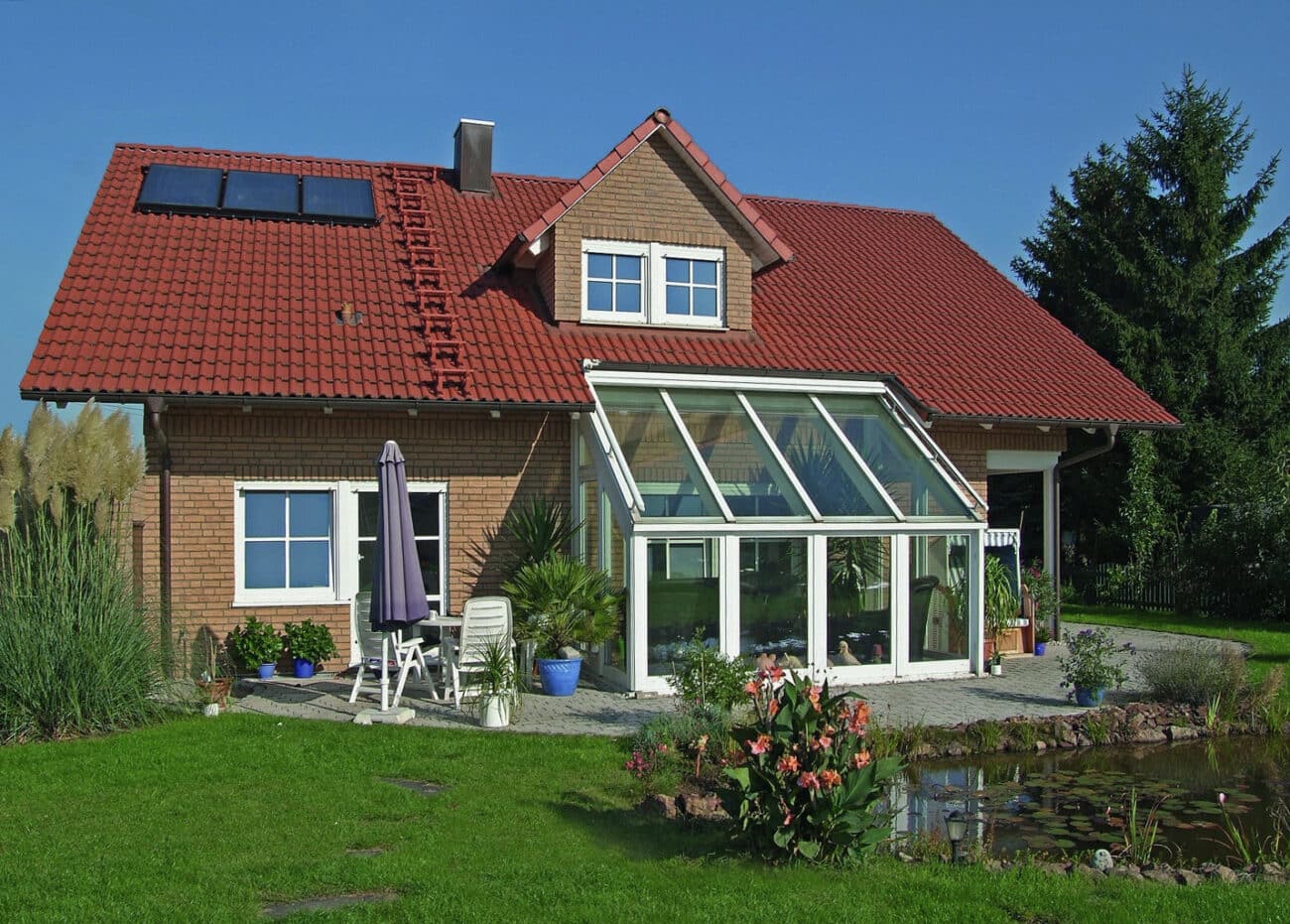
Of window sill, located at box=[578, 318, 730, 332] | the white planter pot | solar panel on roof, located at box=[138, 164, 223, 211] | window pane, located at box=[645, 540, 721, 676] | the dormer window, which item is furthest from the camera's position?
solar panel on roof, located at box=[138, 164, 223, 211]

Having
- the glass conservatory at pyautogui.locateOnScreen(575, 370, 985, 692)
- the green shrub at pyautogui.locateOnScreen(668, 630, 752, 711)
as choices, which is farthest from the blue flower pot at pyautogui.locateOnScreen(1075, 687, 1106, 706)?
the green shrub at pyautogui.locateOnScreen(668, 630, 752, 711)

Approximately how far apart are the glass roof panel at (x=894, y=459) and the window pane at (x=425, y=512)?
16.5 feet

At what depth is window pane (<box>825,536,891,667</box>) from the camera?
12875 millimetres

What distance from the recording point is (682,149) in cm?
1584

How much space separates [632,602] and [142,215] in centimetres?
902

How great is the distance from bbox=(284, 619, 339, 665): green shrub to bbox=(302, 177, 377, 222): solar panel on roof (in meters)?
6.30

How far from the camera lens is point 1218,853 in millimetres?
7289

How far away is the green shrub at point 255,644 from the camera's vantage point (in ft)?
41.9

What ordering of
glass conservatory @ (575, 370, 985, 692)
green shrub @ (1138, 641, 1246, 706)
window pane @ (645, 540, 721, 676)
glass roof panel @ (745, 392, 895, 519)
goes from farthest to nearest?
glass roof panel @ (745, 392, 895, 519) < glass conservatory @ (575, 370, 985, 692) < window pane @ (645, 540, 721, 676) < green shrub @ (1138, 641, 1246, 706)

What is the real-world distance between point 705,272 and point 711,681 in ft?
25.1

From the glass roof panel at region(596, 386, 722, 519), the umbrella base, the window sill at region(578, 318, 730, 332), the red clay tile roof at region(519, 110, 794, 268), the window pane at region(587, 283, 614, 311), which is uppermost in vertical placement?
the red clay tile roof at region(519, 110, 794, 268)

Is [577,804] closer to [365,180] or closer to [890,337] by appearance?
[890,337]

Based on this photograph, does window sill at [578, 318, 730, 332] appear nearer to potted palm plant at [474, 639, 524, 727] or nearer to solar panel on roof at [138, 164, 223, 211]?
solar panel on roof at [138, 164, 223, 211]

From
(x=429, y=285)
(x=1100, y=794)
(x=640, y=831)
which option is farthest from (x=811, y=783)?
(x=429, y=285)
